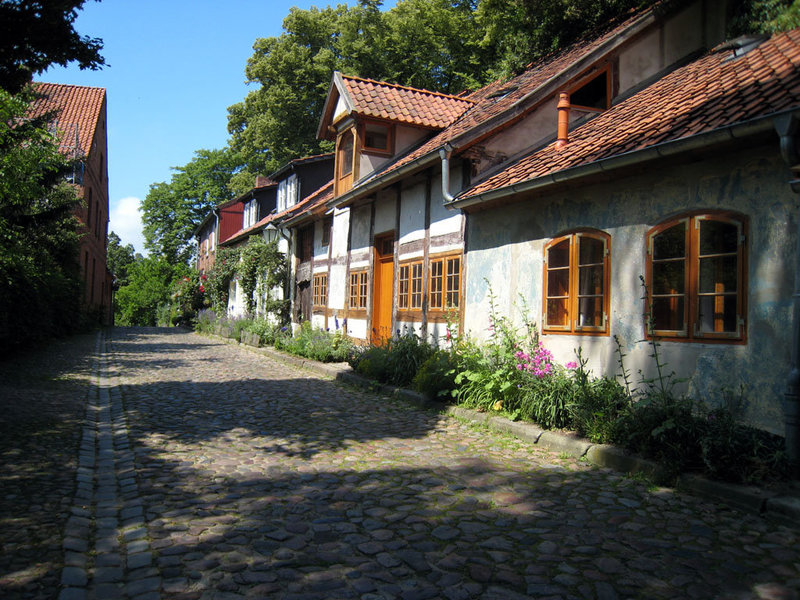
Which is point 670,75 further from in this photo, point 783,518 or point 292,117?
point 292,117

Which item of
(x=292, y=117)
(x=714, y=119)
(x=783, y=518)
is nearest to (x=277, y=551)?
(x=783, y=518)

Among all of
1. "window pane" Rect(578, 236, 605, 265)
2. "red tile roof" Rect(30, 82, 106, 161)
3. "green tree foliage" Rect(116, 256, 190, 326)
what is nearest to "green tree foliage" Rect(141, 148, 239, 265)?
"green tree foliage" Rect(116, 256, 190, 326)

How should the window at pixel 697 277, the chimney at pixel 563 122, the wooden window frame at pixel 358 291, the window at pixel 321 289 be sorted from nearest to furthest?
the window at pixel 697 277, the chimney at pixel 563 122, the wooden window frame at pixel 358 291, the window at pixel 321 289

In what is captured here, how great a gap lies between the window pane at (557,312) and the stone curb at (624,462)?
1.60m

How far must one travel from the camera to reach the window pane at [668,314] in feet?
20.9

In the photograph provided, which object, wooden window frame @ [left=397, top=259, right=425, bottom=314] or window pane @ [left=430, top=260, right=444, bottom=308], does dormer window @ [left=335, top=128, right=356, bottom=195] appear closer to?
wooden window frame @ [left=397, top=259, right=425, bottom=314]

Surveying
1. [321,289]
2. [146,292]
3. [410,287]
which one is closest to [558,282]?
[410,287]

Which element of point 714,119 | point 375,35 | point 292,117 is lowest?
point 714,119

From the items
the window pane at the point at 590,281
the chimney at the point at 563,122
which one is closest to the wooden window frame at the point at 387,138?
the chimney at the point at 563,122

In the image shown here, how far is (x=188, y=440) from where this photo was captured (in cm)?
653

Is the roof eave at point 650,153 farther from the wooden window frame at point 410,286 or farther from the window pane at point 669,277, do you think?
the wooden window frame at point 410,286

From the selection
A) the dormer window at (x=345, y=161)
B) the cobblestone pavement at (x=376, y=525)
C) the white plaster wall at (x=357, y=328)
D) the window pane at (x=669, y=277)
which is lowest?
the cobblestone pavement at (x=376, y=525)

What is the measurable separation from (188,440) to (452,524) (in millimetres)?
3589

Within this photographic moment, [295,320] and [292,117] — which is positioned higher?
[292,117]
